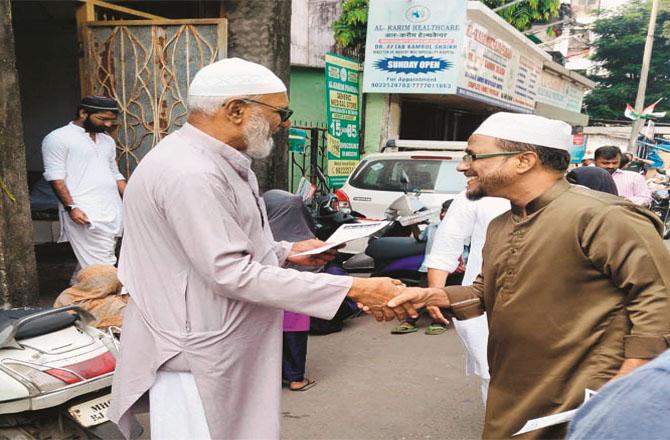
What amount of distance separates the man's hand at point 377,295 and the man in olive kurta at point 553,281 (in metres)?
0.05

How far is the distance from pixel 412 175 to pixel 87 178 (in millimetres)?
3840

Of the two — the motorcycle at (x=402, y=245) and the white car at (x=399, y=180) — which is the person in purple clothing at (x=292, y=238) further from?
the white car at (x=399, y=180)

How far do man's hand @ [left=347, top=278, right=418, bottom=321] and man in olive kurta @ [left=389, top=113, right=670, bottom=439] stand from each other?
1.8 inches

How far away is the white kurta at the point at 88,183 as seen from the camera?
4.32m

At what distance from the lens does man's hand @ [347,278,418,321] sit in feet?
Result: 6.03

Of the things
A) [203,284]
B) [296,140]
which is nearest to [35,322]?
[203,284]

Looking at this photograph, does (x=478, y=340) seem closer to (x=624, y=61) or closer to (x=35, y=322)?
(x=35, y=322)

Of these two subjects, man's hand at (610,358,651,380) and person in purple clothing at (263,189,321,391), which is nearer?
man's hand at (610,358,651,380)

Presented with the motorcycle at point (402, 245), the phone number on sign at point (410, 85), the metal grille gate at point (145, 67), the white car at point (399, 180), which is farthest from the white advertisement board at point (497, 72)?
the metal grille gate at point (145, 67)

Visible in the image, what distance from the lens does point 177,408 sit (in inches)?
69.2

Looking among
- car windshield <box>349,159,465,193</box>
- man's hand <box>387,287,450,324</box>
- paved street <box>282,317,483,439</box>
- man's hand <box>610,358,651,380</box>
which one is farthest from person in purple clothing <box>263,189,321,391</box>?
car windshield <box>349,159,465,193</box>

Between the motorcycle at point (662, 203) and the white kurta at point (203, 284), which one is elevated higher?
the white kurta at point (203, 284)

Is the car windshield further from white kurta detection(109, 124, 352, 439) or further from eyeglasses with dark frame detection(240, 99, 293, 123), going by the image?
white kurta detection(109, 124, 352, 439)

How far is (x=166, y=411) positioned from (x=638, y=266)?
5.04 feet
